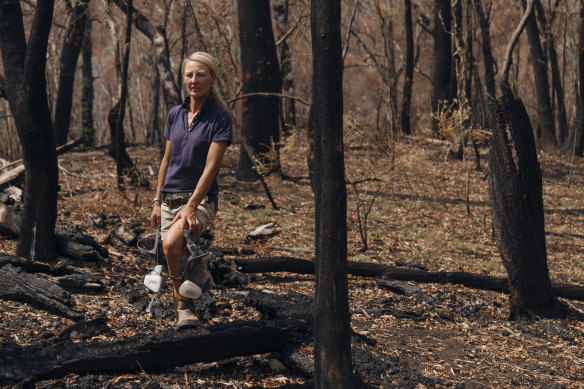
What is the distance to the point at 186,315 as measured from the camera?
4328 mm

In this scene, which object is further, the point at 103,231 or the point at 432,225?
the point at 432,225

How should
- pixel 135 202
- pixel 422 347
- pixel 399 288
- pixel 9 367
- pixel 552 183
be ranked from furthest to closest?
pixel 552 183 → pixel 135 202 → pixel 399 288 → pixel 422 347 → pixel 9 367

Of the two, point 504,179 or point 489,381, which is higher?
point 504,179

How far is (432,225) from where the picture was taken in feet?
36.0

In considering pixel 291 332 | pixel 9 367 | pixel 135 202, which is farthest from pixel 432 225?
pixel 9 367

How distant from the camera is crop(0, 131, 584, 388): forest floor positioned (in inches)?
172

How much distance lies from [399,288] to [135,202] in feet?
15.0

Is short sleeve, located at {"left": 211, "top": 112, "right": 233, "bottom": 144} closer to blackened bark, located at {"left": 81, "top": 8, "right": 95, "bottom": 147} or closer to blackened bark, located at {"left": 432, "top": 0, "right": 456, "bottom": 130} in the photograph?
blackened bark, located at {"left": 432, "top": 0, "right": 456, "bottom": 130}

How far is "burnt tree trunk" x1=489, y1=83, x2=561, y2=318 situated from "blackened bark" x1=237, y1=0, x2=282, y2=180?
5.92m

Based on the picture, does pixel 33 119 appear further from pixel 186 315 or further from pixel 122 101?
pixel 122 101

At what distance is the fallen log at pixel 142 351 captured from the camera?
12.1 feet

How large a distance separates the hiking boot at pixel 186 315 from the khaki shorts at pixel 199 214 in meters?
0.55

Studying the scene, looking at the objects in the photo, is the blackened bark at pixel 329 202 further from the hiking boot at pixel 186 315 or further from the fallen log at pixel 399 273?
the fallen log at pixel 399 273

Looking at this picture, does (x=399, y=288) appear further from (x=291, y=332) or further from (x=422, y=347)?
(x=291, y=332)
